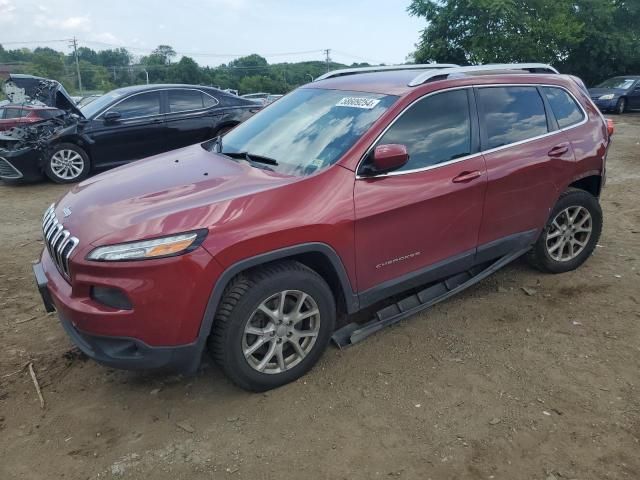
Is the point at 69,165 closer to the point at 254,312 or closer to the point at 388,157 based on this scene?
the point at 254,312

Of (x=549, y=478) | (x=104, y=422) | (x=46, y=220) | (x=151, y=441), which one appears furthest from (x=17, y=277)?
(x=549, y=478)

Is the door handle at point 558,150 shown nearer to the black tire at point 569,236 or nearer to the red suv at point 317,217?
Result: the red suv at point 317,217

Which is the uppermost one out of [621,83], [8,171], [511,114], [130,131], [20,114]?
[621,83]

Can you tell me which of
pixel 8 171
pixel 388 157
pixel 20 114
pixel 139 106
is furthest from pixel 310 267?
pixel 20 114

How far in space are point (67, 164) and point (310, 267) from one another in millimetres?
6961

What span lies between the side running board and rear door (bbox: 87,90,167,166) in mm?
6352

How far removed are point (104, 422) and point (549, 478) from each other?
233cm

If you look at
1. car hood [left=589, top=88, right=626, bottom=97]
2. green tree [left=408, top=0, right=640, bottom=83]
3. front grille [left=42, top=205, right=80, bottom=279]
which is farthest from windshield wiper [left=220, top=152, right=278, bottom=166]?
green tree [left=408, top=0, right=640, bottom=83]

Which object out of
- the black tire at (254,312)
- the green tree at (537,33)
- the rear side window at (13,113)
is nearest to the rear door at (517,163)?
the black tire at (254,312)

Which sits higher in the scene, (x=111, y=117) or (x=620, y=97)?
(x=620, y=97)

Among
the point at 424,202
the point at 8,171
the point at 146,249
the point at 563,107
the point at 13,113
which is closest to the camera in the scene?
the point at 146,249

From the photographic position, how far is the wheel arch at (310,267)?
2.76 metres

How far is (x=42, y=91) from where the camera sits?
871cm

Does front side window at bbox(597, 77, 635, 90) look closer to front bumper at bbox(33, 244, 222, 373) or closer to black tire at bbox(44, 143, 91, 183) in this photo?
black tire at bbox(44, 143, 91, 183)
